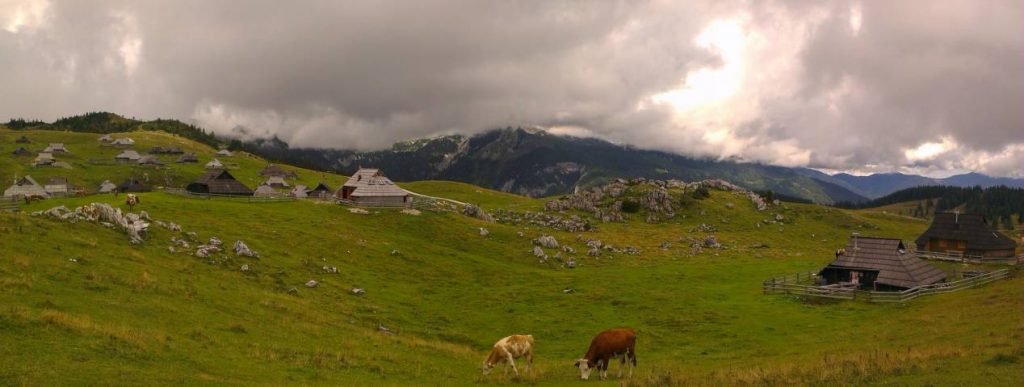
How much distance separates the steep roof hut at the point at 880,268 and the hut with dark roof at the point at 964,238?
35.8 metres

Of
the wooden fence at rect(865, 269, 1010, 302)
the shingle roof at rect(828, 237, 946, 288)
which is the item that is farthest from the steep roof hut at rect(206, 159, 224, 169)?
the wooden fence at rect(865, 269, 1010, 302)

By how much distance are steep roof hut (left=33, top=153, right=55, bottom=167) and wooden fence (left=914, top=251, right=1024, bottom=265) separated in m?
221

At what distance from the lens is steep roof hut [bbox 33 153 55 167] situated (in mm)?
162875

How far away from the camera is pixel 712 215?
439ft

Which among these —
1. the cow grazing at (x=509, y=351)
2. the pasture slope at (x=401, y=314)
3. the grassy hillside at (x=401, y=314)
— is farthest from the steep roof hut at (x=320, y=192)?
the cow grazing at (x=509, y=351)

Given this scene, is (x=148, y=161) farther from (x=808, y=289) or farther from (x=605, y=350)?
(x=605, y=350)

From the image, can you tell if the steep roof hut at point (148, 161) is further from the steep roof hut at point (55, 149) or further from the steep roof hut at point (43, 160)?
the steep roof hut at point (55, 149)

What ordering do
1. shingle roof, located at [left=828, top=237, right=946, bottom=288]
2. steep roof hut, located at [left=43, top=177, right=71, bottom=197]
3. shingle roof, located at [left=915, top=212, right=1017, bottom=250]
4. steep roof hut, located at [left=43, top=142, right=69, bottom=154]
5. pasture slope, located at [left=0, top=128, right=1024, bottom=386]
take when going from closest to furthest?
pasture slope, located at [left=0, top=128, right=1024, bottom=386], shingle roof, located at [left=828, top=237, right=946, bottom=288], shingle roof, located at [left=915, top=212, right=1017, bottom=250], steep roof hut, located at [left=43, top=177, right=71, bottom=197], steep roof hut, located at [left=43, top=142, right=69, bottom=154]

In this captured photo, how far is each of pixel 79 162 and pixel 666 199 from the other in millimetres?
188881

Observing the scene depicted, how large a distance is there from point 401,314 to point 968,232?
Answer: 3728 inches

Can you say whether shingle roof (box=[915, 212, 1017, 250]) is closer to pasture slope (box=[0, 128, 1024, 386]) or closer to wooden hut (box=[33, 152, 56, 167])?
pasture slope (box=[0, 128, 1024, 386])

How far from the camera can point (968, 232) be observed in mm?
88000

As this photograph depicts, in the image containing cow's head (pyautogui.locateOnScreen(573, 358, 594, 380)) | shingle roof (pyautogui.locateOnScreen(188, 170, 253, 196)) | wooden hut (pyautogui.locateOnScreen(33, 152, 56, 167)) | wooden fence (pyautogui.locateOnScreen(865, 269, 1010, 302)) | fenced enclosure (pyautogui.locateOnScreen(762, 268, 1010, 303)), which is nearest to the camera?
cow's head (pyautogui.locateOnScreen(573, 358, 594, 380))

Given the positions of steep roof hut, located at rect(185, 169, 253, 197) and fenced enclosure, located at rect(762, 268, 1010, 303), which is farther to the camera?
steep roof hut, located at rect(185, 169, 253, 197)
